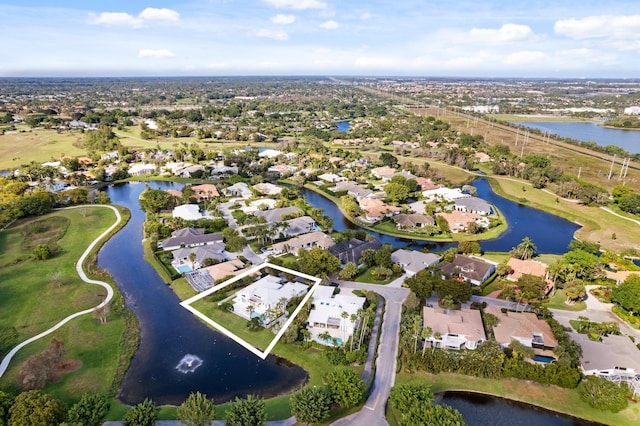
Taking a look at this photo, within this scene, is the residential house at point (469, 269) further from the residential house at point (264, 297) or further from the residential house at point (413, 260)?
the residential house at point (264, 297)

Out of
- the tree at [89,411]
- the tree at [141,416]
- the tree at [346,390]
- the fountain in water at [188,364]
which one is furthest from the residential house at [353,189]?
the tree at [89,411]

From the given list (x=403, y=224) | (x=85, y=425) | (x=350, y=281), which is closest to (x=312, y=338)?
(x=350, y=281)

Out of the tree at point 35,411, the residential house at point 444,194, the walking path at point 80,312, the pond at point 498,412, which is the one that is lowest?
the pond at point 498,412

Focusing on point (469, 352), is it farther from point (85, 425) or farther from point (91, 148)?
point (91, 148)

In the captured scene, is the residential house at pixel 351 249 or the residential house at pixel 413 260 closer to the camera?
the residential house at pixel 413 260

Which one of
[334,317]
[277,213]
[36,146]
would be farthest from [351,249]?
[36,146]

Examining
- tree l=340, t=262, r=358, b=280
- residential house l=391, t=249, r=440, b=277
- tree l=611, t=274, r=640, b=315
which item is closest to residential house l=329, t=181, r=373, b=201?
residential house l=391, t=249, r=440, b=277

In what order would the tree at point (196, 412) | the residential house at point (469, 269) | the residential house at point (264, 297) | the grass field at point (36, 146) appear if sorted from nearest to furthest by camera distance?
the tree at point (196, 412), the residential house at point (264, 297), the residential house at point (469, 269), the grass field at point (36, 146)

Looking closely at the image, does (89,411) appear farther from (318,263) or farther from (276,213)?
(276,213)
